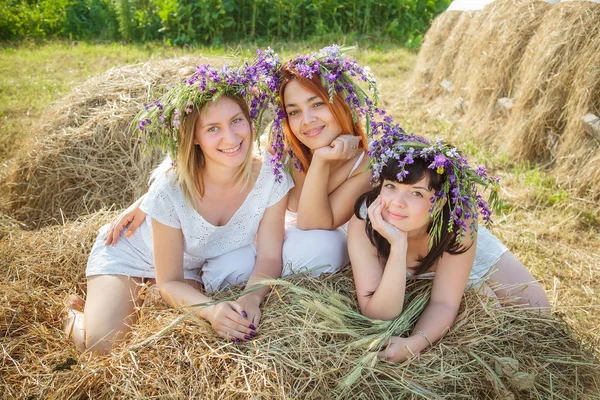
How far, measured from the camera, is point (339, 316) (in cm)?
264

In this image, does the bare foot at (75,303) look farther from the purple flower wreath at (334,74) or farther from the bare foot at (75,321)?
the purple flower wreath at (334,74)

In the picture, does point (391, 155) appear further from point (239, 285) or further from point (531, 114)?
point (531, 114)

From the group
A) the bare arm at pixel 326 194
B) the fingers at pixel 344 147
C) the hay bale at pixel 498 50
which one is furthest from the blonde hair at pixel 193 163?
the hay bale at pixel 498 50

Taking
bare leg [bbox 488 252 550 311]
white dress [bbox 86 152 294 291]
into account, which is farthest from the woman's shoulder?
bare leg [bbox 488 252 550 311]

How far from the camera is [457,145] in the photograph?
5.80 metres

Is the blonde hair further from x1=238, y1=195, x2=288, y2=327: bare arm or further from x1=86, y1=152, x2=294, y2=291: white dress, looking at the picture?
x1=238, y1=195, x2=288, y2=327: bare arm

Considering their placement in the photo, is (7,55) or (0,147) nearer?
(0,147)

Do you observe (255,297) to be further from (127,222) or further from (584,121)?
(584,121)

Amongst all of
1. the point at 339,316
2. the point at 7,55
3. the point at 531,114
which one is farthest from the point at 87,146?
the point at 7,55

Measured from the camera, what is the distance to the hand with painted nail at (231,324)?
8.43 feet

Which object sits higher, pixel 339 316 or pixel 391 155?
pixel 391 155

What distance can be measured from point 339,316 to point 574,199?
9.39 feet

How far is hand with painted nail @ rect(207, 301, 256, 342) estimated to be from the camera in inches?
101

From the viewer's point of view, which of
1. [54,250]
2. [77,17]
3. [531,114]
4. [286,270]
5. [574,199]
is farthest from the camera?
[77,17]
